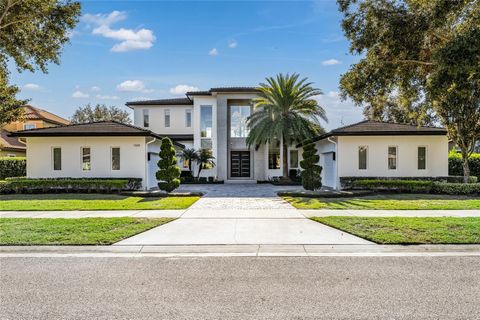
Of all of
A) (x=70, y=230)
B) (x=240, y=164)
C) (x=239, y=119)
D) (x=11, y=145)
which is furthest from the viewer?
(x=11, y=145)

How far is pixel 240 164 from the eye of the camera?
98.3ft

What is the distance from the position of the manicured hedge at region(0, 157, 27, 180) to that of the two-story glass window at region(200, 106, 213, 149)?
48.8 feet

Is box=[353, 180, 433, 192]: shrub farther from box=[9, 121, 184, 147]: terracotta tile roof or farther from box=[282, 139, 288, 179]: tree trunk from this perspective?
box=[9, 121, 184, 147]: terracotta tile roof

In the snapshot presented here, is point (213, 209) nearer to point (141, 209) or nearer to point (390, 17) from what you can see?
point (141, 209)

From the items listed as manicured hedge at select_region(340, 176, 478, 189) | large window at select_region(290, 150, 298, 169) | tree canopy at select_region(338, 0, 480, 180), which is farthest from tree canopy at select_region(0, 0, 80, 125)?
large window at select_region(290, 150, 298, 169)

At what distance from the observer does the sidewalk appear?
22.2ft

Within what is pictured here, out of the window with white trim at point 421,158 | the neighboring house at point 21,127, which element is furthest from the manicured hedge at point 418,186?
the neighboring house at point 21,127

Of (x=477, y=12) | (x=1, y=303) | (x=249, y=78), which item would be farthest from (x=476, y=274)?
(x=249, y=78)

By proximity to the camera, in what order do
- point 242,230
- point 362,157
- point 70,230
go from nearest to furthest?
point 70,230
point 242,230
point 362,157

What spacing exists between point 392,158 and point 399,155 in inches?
16.3

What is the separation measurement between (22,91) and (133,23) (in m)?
10.1

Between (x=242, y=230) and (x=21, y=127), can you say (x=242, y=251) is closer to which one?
(x=242, y=230)

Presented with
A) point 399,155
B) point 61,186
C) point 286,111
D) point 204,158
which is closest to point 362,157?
point 399,155

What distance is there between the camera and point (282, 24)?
16.5 metres
